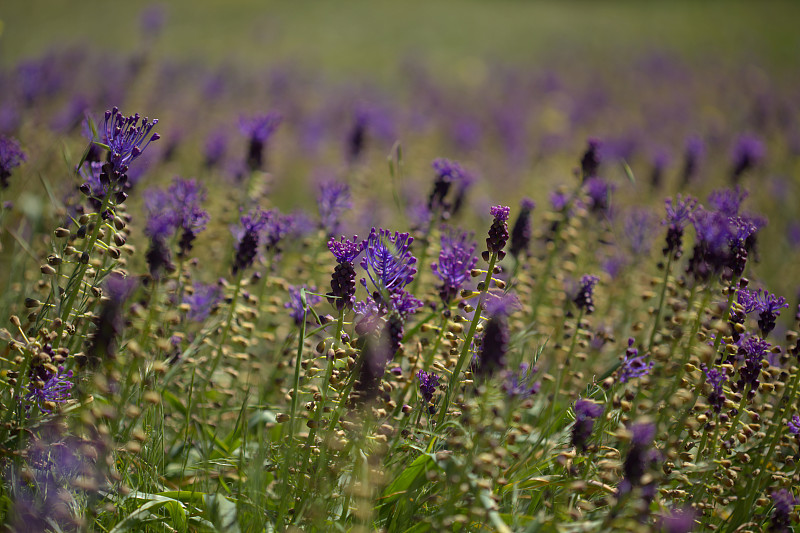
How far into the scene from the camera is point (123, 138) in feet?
8.36

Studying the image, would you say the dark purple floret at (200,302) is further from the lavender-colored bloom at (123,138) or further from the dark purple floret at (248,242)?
the lavender-colored bloom at (123,138)

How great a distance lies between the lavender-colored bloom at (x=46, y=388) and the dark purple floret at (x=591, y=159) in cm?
354

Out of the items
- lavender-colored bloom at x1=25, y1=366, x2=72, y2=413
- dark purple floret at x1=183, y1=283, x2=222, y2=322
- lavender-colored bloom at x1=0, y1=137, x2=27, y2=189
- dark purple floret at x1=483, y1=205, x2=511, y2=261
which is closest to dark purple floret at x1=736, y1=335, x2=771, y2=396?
dark purple floret at x1=483, y1=205, x2=511, y2=261

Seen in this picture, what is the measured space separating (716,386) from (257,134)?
11.7 feet

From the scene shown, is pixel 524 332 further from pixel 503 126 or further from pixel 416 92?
pixel 416 92

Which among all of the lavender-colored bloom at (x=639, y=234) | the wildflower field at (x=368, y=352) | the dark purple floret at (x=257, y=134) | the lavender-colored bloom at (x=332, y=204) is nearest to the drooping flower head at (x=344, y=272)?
the wildflower field at (x=368, y=352)

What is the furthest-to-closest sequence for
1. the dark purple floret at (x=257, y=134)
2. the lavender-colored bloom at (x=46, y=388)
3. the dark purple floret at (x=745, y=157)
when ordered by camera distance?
the dark purple floret at (x=745, y=157), the dark purple floret at (x=257, y=134), the lavender-colored bloom at (x=46, y=388)

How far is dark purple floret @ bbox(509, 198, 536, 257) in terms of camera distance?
4102 mm

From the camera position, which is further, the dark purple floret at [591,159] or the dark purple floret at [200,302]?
the dark purple floret at [591,159]

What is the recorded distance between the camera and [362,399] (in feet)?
8.18

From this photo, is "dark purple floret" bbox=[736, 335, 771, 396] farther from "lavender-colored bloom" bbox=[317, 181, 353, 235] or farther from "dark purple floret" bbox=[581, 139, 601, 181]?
"lavender-colored bloom" bbox=[317, 181, 353, 235]

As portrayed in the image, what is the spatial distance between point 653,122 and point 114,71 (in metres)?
12.9

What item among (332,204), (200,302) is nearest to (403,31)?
(332,204)

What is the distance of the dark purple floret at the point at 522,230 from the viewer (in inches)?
161
